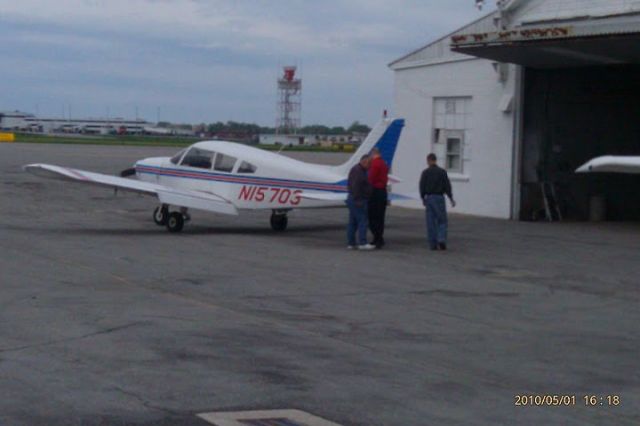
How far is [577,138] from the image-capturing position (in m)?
28.8

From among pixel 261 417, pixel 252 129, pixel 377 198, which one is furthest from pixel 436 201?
pixel 252 129

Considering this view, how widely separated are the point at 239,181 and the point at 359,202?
3.33m

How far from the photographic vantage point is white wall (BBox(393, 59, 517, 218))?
27.9 meters

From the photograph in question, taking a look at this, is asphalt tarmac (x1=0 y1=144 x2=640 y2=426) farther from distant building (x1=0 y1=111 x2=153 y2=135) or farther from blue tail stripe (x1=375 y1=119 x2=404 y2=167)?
distant building (x1=0 y1=111 x2=153 y2=135)

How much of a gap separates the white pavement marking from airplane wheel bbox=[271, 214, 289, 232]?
605 inches

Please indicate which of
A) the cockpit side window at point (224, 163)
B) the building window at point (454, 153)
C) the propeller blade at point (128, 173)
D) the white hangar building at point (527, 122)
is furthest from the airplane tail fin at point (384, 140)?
the building window at point (454, 153)

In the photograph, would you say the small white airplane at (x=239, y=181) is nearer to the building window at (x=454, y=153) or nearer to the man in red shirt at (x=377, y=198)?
the man in red shirt at (x=377, y=198)

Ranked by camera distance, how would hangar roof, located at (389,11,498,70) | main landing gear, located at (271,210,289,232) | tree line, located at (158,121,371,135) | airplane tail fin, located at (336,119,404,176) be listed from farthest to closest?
tree line, located at (158,121,371,135) → hangar roof, located at (389,11,498,70) → main landing gear, located at (271,210,289,232) → airplane tail fin, located at (336,119,404,176)

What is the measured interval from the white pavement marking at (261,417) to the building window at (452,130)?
21744mm

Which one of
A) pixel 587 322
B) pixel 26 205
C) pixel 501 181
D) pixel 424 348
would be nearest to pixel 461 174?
pixel 501 181

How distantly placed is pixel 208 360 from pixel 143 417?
2064mm

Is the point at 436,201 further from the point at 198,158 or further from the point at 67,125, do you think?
the point at 67,125

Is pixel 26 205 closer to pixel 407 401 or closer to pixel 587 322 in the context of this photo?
pixel 587 322

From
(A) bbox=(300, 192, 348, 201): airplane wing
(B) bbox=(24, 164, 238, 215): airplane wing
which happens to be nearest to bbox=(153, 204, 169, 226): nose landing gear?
(B) bbox=(24, 164, 238, 215): airplane wing
